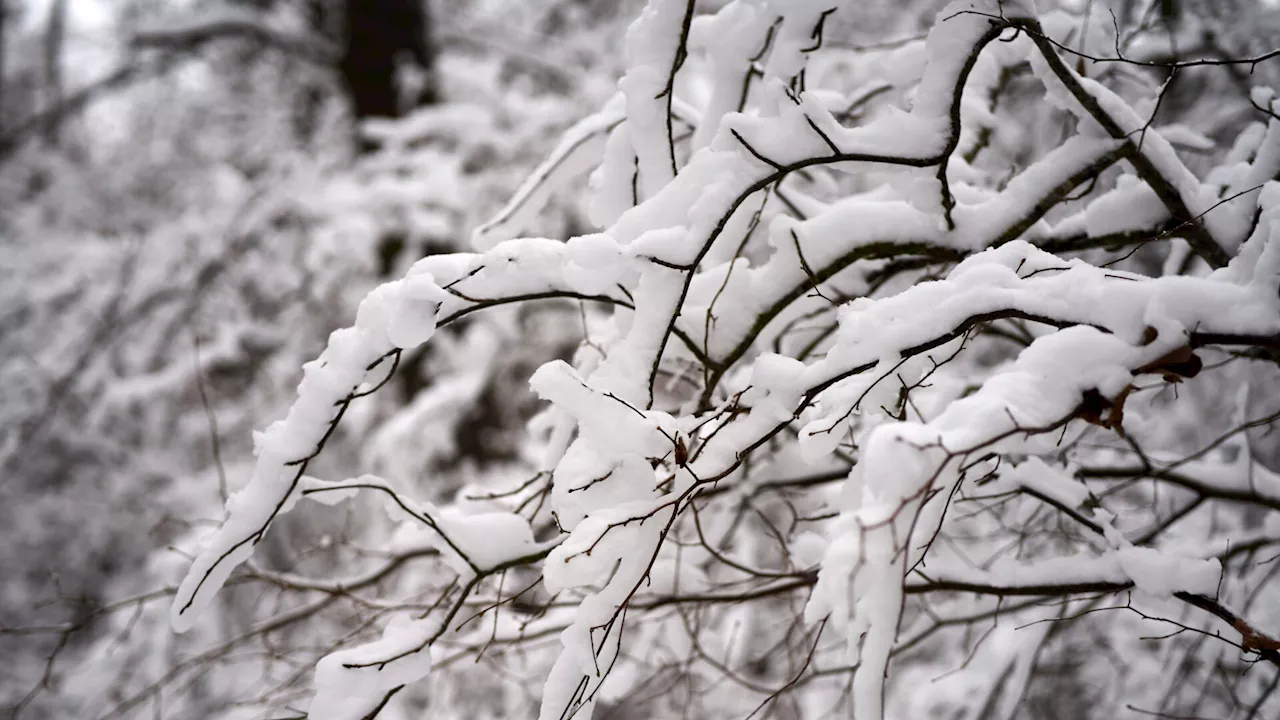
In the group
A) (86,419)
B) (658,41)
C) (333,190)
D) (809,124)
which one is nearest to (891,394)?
(809,124)

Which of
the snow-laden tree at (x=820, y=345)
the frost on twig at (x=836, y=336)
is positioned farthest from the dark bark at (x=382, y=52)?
the frost on twig at (x=836, y=336)

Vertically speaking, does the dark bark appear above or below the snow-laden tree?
above

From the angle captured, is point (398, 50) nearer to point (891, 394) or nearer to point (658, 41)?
point (658, 41)

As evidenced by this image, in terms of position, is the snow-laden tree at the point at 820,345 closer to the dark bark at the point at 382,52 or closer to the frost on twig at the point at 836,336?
the frost on twig at the point at 836,336

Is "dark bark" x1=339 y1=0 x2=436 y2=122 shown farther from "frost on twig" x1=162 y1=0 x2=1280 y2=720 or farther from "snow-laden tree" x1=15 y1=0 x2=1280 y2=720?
"frost on twig" x1=162 y1=0 x2=1280 y2=720

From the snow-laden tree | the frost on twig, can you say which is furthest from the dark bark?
the frost on twig

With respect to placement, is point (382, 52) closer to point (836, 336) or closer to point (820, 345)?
point (820, 345)

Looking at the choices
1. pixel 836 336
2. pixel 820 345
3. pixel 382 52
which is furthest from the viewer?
pixel 382 52

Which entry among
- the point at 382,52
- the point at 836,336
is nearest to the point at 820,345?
the point at 836,336

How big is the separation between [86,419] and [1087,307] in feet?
18.0

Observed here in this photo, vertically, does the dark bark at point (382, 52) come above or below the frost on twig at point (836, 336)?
above

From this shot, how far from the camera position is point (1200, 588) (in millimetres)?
962

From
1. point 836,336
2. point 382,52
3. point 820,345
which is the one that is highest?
point 382,52

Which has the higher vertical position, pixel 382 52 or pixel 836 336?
pixel 382 52
